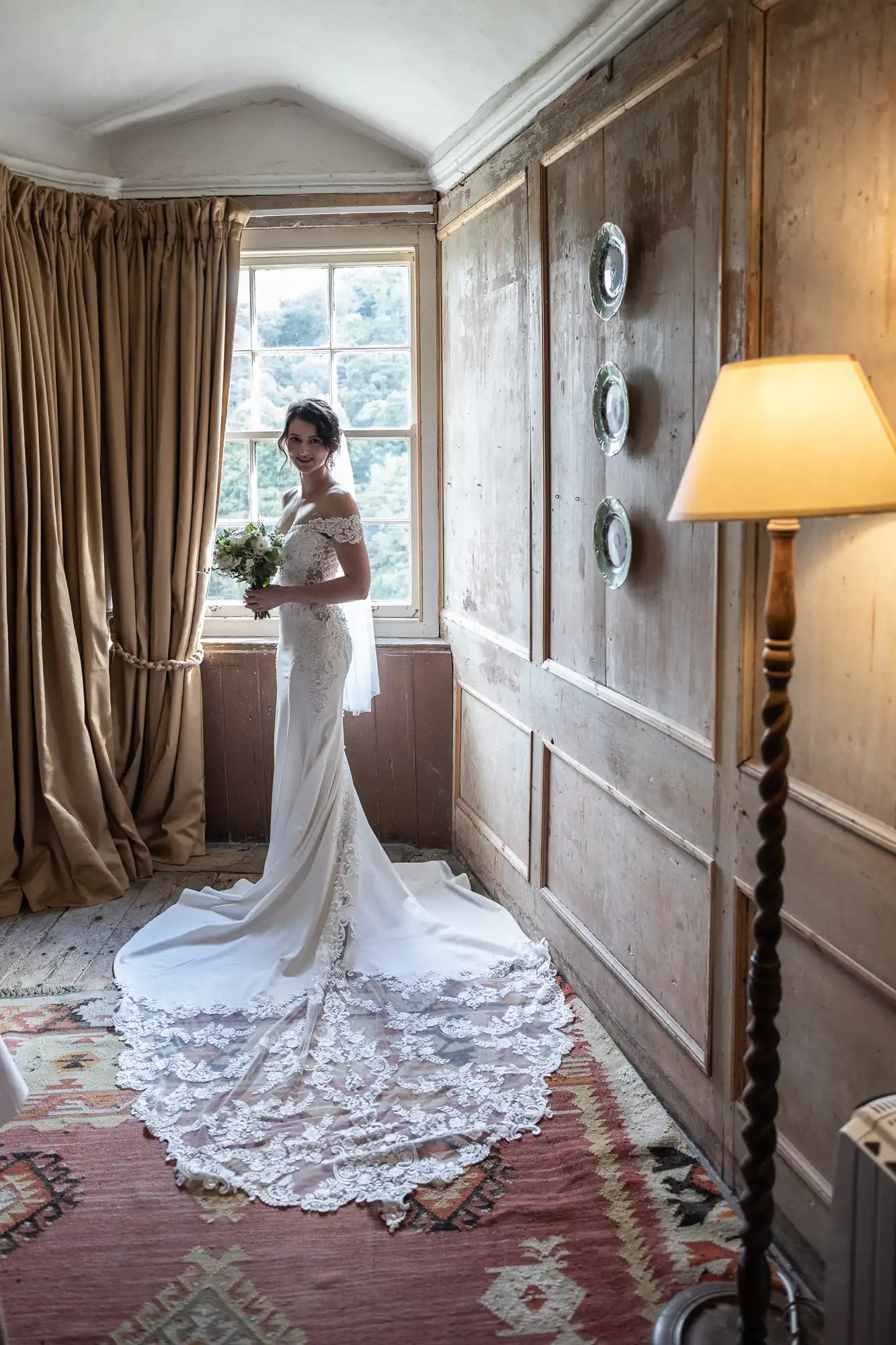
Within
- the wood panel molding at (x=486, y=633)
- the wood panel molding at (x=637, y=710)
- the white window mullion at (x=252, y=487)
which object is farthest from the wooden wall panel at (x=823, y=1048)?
the white window mullion at (x=252, y=487)

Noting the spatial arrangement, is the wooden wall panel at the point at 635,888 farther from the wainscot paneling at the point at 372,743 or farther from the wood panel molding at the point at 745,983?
the wainscot paneling at the point at 372,743

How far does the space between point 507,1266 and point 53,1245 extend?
91 centimetres

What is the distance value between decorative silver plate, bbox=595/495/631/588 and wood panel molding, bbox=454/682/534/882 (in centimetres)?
85

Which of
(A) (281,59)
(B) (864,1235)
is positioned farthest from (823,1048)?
(A) (281,59)

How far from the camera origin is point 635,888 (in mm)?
2916

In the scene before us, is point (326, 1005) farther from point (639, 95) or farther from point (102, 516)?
point (639, 95)

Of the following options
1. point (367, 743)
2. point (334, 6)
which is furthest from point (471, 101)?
point (367, 743)

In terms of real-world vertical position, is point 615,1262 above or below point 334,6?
below

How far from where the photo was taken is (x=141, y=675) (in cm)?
456

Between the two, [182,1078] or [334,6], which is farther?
[334,6]

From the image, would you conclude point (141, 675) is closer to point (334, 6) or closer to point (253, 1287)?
point (334, 6)

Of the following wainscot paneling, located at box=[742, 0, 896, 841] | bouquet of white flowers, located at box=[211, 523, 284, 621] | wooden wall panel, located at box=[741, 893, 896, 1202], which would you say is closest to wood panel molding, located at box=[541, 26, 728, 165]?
Result: wainscot paneling, located at box=[742, 0, 896, 841]

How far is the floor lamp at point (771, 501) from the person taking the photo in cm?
158

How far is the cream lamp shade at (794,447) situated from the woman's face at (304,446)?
86.2 inches
